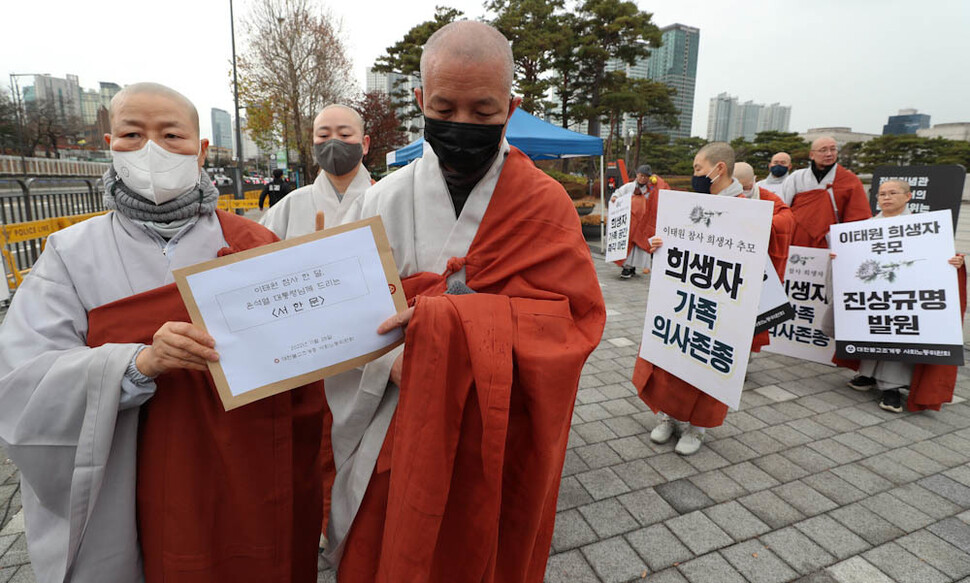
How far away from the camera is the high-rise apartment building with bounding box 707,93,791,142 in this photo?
69062 millimetres

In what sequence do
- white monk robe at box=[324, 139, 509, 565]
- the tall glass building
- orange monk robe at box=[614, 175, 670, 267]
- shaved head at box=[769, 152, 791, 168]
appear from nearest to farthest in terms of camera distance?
white monk robe at box=[324, 139, 509, 565], shaved head at box=[769, 152, 791, 168], orange monk robe at box=[614, 175, 670, 267], the tall glass building

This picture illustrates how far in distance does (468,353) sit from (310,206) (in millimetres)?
1771

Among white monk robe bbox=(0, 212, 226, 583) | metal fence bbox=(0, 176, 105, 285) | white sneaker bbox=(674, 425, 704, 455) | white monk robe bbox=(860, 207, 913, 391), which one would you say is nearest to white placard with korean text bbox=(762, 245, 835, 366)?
white monk robe bbox=(860, 207, 913, 391)

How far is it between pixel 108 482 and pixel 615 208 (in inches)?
306

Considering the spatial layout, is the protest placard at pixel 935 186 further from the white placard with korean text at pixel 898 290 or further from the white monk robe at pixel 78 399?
the white monk robe at pixel 78 399

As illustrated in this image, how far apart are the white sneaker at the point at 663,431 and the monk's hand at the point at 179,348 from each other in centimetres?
299

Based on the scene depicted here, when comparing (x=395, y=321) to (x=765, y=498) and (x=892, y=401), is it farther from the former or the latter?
(x=892, y=401)

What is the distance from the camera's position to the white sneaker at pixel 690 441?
10.6 ft

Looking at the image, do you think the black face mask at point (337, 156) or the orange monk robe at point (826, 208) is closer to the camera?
the black face mask at point (337, 156)

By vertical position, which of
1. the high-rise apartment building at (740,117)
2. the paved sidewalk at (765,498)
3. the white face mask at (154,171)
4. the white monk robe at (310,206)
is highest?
the high-rise apartment building at (740,117)

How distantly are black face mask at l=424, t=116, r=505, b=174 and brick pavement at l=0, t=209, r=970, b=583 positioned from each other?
1820 millimetres

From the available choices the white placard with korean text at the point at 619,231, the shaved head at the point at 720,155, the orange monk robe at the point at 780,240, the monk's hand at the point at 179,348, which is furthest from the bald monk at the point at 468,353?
the white placard with korean text at the point at 619,231

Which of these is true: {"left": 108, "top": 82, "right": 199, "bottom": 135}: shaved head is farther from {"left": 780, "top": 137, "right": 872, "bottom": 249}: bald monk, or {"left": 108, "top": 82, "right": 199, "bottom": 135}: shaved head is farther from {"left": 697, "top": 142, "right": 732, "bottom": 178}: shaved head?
{"left": 780, "top": 137, "right": 872, "bottom": 249}: bald monk

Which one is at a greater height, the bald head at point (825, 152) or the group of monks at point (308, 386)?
the bald head at point (825, 152)
